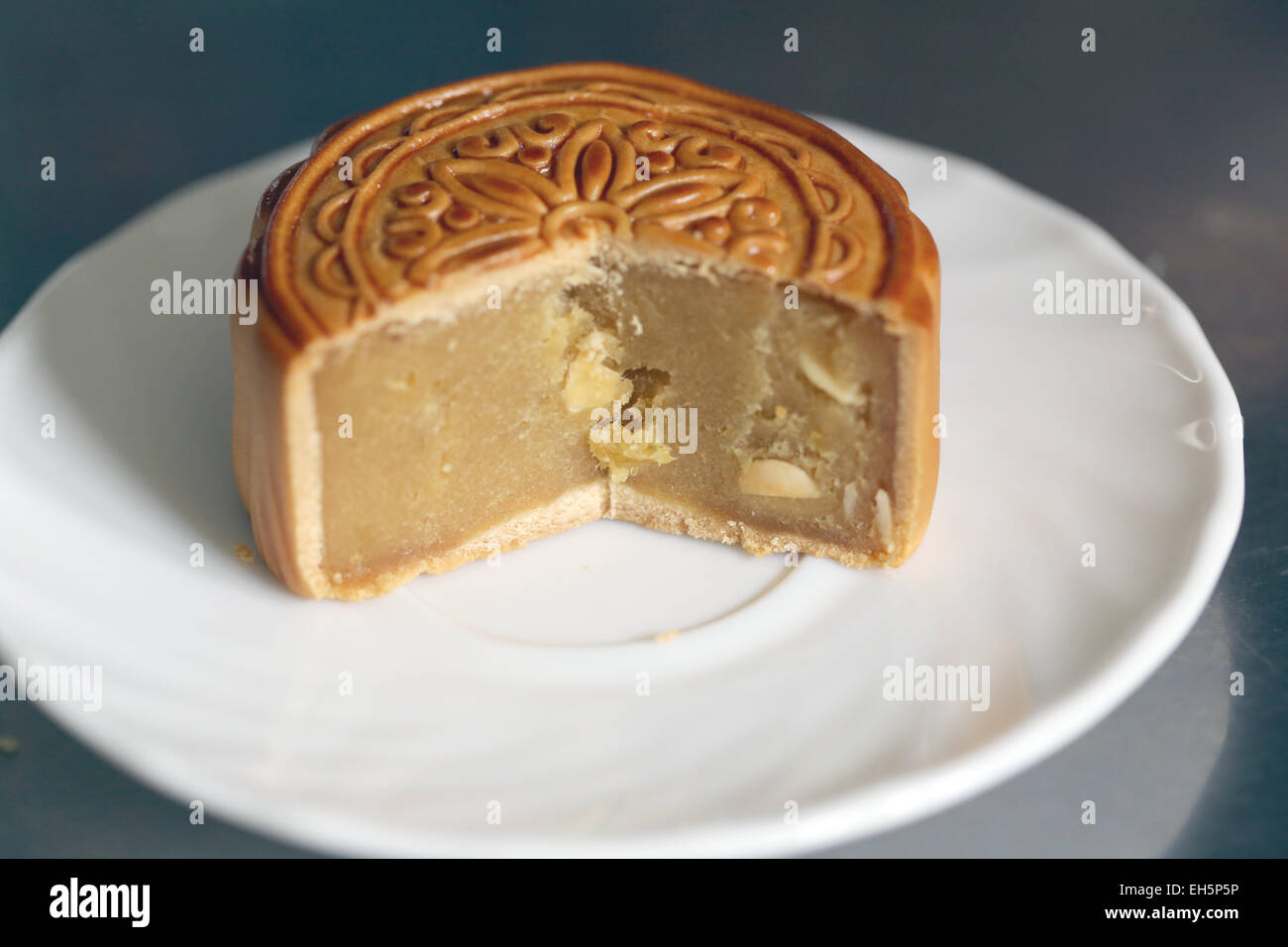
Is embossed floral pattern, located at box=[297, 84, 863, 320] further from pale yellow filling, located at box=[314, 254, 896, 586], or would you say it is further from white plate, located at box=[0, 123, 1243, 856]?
white plate, located at box=[0, 123, 1243, 856]

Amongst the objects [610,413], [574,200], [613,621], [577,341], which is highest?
[574,200]

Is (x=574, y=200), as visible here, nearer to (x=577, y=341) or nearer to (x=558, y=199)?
(x=558, y=199)

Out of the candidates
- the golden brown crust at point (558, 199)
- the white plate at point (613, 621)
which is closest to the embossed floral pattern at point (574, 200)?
the golden brown crust at point (558, 199)

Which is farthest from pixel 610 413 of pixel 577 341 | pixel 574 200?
pixel 574 200

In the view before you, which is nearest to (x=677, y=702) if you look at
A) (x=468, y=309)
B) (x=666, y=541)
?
(x=666, y=541)

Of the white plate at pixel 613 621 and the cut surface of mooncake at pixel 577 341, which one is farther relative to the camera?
the cut surface of mooncake at pixel 577 341

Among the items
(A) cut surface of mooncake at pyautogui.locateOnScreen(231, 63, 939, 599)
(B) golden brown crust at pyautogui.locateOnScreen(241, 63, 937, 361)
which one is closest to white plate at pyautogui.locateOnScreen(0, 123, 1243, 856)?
(A) cut surface of mooncake at pyautogui.locateOnScreen(231, 63, 939, 599)

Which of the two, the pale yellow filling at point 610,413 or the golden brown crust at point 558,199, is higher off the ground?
the golden brown crust at point 558,199

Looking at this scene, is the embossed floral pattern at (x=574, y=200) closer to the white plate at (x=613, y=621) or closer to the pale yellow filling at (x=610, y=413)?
the pale yellow filling at (x=610, y=413)
